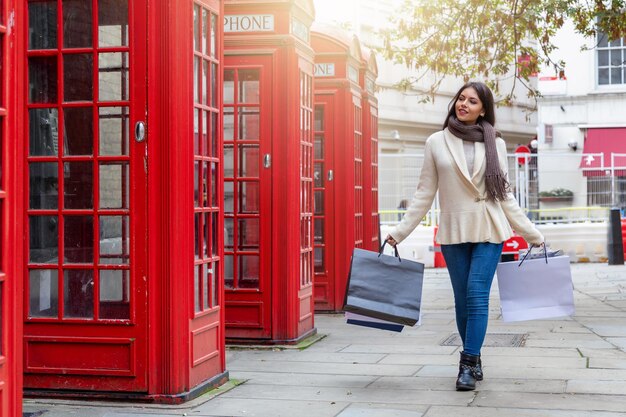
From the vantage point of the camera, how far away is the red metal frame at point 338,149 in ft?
36.6

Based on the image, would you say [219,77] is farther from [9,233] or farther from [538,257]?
[9,233]

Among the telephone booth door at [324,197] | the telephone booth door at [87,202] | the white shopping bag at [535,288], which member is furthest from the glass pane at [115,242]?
the telephone booth door at [324,197]

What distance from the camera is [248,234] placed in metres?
8.70

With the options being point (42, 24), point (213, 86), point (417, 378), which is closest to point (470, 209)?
point (417, 378)

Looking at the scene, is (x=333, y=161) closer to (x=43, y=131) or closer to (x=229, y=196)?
(x=229, y=196)

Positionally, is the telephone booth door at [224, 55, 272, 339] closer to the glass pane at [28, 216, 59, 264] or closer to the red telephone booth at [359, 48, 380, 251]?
the glass pane at [28, 216, 59, 264]

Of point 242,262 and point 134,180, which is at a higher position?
point 134,180

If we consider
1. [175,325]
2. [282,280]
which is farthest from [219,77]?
[282,280]

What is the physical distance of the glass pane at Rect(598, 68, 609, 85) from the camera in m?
28.3

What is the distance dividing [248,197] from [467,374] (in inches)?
114

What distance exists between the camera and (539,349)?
841cm

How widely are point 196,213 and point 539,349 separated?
3.32 metres

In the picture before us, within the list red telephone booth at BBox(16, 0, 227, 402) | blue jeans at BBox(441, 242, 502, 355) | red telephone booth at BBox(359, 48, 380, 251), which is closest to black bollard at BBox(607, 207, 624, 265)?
red telephone booth at BBox(359, 48, 380, 251)

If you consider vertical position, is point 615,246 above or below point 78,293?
below
